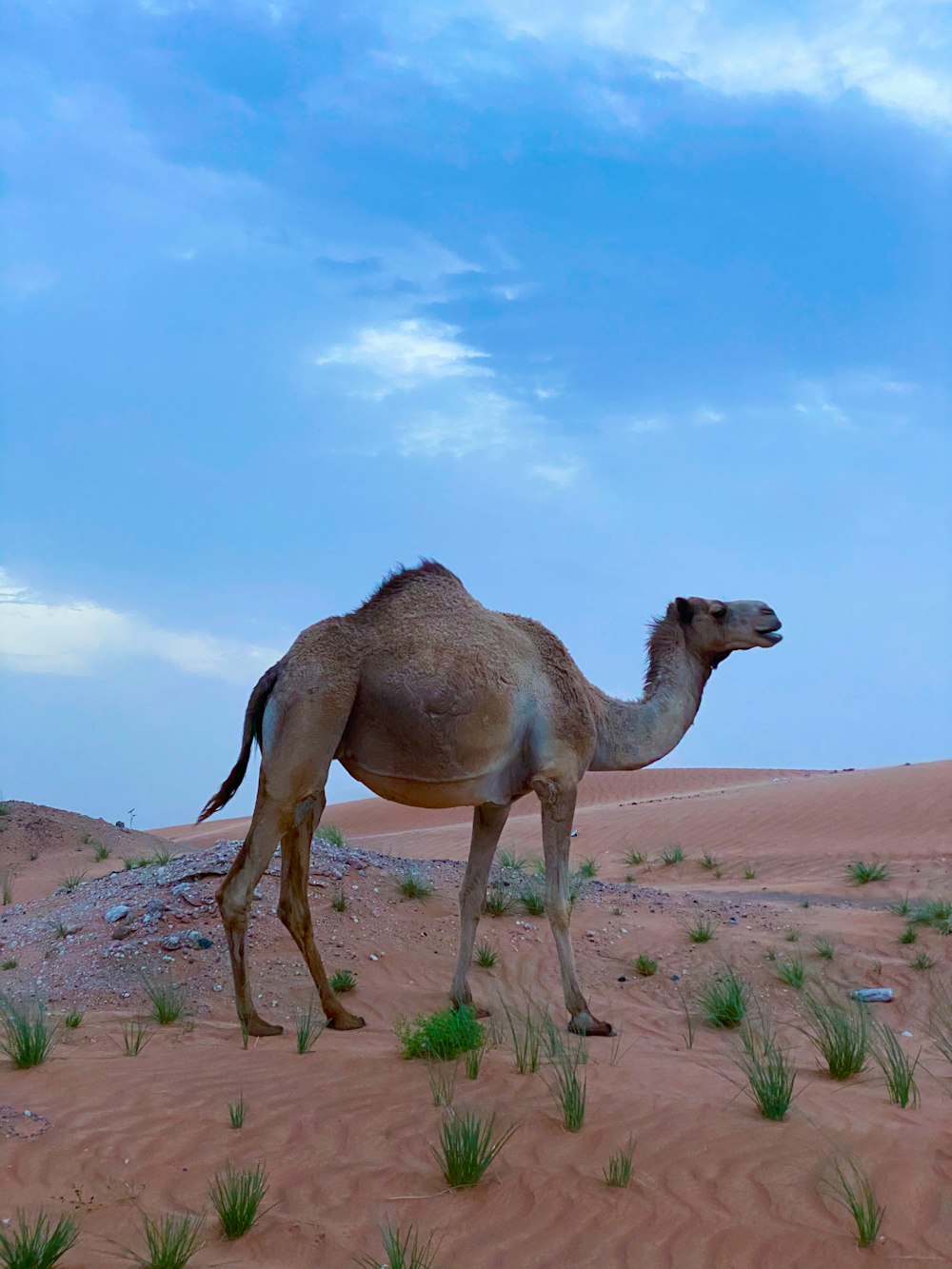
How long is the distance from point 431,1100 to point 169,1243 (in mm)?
1940

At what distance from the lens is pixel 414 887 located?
11914mm

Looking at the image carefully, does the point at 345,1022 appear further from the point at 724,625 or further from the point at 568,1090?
the point at 724,625

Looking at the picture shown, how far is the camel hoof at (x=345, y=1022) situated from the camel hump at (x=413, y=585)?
3.07m

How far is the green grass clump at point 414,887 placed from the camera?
11.9m

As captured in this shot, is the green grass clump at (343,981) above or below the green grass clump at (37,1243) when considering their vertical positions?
above

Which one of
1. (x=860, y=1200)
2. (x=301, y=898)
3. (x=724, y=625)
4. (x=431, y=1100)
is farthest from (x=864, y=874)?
(x=860, y=1200)

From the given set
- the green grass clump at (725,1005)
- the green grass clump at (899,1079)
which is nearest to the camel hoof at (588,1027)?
the green grass clump at (725,1005)

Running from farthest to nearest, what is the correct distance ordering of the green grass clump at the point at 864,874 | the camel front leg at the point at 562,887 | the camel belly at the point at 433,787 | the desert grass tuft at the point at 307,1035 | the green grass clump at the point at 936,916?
the green grass clump at the point at 864,874, the green grass clump at the point at 936,916, the camel front leg at the point at 562,887, the camel belly at the point at 433,787, the desert grass tuft at the point at 307,1035

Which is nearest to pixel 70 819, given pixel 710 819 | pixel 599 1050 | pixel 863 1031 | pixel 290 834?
pixel 710 819

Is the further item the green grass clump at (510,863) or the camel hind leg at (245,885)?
the green grass clump at (510,863)

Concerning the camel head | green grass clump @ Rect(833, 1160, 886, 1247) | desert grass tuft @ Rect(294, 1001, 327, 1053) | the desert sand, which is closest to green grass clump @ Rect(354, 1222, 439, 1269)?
the desert sand

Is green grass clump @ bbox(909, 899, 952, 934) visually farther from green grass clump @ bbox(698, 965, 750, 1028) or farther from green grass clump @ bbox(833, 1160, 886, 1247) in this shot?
green grass clump @ bbox(833, 1160, 886, 1247)

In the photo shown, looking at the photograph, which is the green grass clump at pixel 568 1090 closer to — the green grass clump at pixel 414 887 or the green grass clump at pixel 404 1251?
the green grass clump at pixel 404 1251

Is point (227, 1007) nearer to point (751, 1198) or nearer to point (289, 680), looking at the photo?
point (289, 680)
